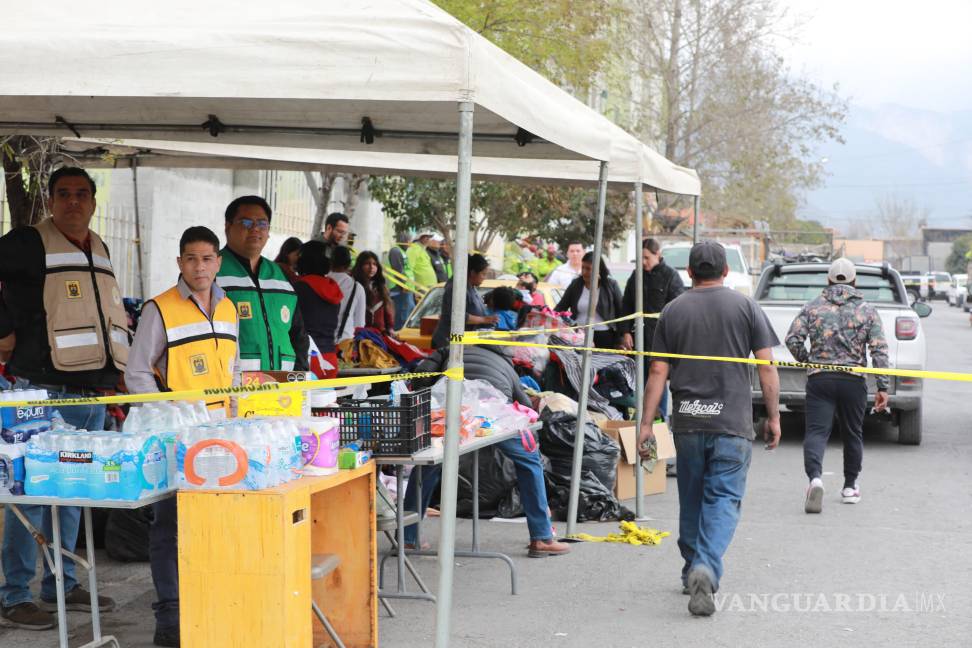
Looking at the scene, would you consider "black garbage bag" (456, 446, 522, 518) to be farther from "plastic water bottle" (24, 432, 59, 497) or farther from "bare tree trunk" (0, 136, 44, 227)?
"plastic water bottle" (24, 432, 59, 497)

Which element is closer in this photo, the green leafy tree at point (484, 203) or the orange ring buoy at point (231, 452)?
the orange ring buoy at point (231, 452)

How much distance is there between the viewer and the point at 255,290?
21.0 feet

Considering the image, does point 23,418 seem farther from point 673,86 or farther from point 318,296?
point 673,86

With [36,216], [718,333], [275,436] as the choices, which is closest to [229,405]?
[275,436]

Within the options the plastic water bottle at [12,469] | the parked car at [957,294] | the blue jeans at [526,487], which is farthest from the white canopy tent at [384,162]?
the parked car at [957,294]

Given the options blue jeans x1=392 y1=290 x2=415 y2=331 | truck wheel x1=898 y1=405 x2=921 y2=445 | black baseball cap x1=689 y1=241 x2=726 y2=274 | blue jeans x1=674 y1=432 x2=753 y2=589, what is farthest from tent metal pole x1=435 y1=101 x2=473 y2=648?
blue jeans x1=392 y1=290 x2=415 y2=331

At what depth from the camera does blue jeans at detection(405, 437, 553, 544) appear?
754 centimetres

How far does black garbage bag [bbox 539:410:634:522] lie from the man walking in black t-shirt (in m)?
2.20

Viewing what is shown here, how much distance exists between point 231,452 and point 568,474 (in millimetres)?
4714

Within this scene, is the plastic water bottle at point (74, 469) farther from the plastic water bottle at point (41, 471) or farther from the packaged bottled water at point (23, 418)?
the packaged bottled water at point (23, 418)

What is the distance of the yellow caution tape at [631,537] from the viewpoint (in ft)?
27.3

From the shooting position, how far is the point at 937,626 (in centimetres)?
632

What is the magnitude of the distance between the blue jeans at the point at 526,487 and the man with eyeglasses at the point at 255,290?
1.63 metres

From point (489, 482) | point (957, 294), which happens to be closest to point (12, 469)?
point (489, 482)
